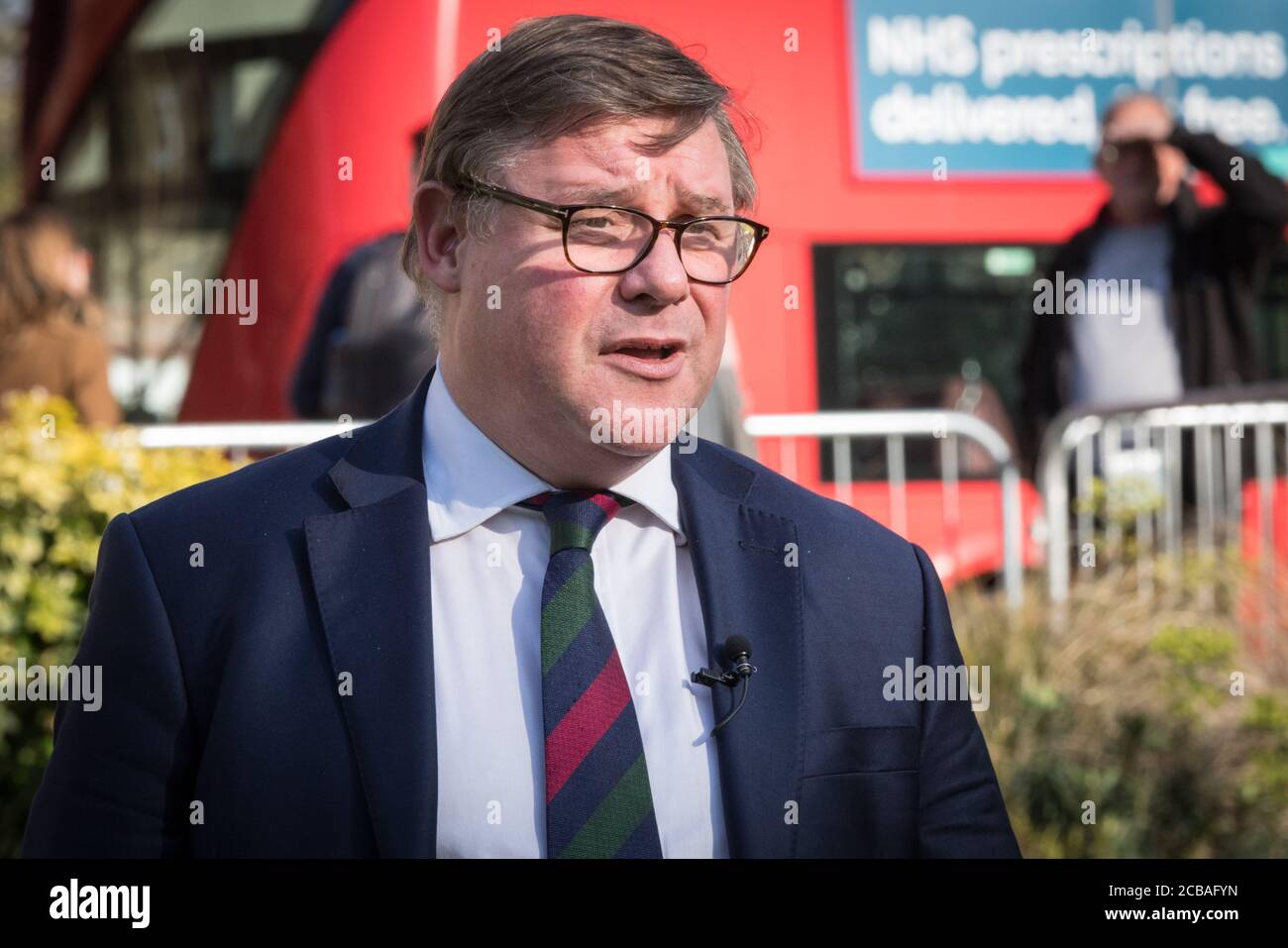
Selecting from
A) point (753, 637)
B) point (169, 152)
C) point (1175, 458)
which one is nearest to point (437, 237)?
point (753, 637)

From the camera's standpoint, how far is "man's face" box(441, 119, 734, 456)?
191cm

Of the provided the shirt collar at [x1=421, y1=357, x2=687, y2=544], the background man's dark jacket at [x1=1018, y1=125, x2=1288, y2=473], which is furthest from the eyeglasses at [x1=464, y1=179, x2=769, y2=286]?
the background man's dark jacket at [x1=1018, y1=125, x2=1288, y2=473]

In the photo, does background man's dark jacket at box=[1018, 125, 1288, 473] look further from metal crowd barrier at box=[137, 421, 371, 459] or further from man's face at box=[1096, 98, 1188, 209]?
metal crowd barrier at box=[137, 421, 371, 459]

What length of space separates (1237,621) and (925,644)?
361cm

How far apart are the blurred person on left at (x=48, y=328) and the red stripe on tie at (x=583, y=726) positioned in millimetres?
4437

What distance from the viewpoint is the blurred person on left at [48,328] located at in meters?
5.86

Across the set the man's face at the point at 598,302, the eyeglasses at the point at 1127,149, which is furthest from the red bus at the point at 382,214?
the man's face at the point at 598,302

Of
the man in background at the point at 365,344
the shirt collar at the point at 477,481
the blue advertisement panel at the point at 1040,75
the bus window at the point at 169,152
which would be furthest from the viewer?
the bus window at the point at 169,152

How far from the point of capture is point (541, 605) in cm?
191

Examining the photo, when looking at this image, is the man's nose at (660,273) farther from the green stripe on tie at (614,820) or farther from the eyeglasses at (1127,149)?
Result: the eyeglasses at (1127,149)

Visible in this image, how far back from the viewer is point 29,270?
5.90 m

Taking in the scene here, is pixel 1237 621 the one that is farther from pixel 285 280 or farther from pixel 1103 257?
pixel 285 280

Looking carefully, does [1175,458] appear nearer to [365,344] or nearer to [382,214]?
[365,344]

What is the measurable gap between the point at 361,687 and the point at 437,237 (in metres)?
0.65
